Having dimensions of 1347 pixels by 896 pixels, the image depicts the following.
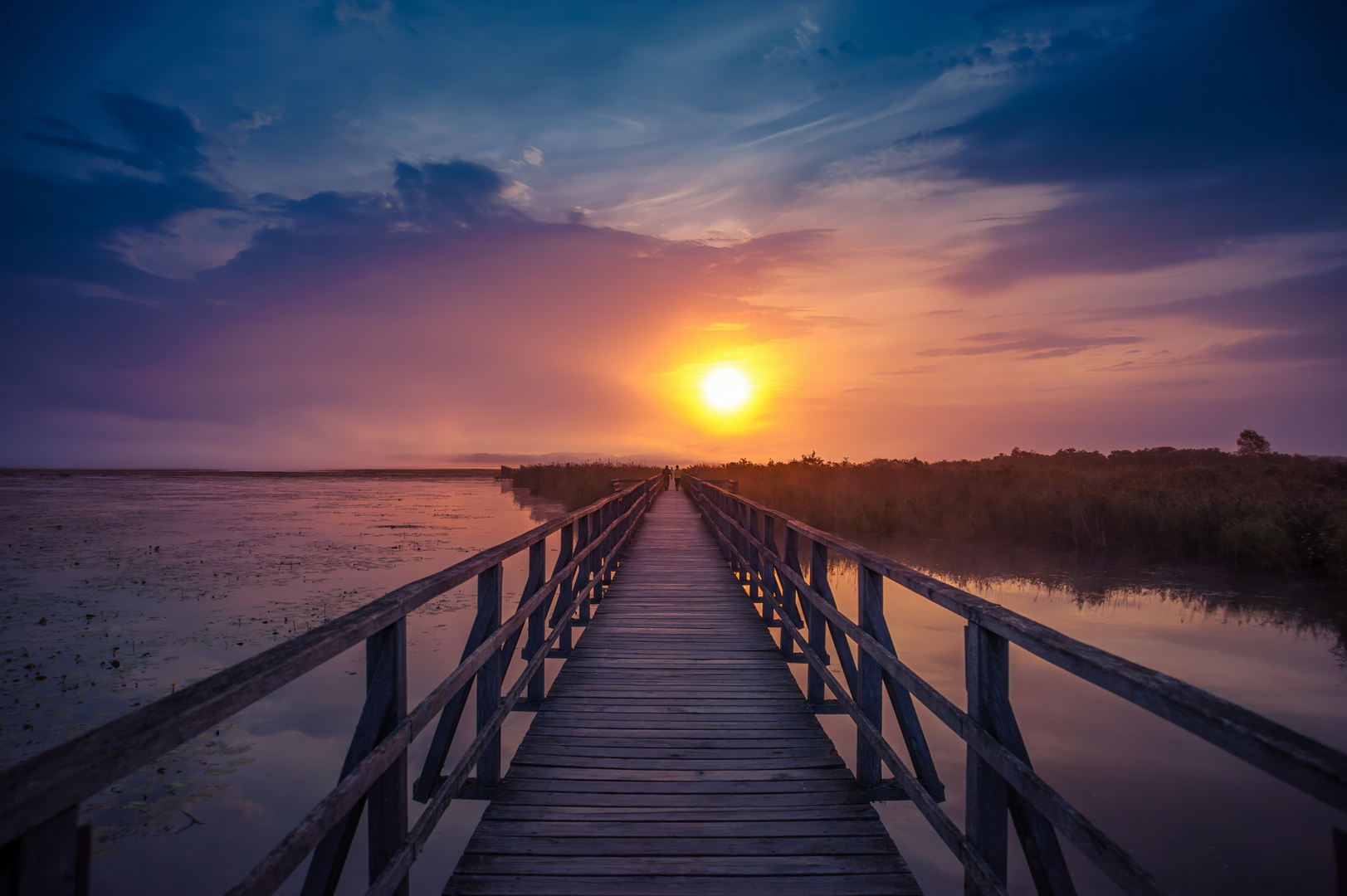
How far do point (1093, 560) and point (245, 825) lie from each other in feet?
55.5

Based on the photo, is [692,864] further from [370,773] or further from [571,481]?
[571,481]

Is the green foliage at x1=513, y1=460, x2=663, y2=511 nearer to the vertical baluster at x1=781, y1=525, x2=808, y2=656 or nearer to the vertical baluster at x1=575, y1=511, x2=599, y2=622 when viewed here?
the vertical baluster at x1=575, y1=511, x2=599, y2=622

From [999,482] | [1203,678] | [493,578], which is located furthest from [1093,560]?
[493,578]

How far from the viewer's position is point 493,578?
11.1 feet

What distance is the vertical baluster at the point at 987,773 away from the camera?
2.23 meters

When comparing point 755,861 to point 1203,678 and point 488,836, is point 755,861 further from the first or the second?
point 1203,678

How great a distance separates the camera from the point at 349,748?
1848 mm

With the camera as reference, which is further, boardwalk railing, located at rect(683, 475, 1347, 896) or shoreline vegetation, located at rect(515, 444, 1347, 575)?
shoreline vegetation, located at rect(515, 444, 1347, 575)

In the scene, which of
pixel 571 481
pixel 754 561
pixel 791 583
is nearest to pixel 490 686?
pixel 791 583

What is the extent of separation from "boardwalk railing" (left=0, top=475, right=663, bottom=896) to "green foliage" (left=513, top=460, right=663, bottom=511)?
2271 cm

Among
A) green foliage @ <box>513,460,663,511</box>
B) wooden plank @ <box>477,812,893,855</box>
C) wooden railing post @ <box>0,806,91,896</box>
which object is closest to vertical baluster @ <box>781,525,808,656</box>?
wooden plank @ <box>477,812,893,855</box>

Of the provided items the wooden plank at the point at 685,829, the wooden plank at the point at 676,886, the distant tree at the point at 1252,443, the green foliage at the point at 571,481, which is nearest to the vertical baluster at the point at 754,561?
the wooden plank at the point at 685,829

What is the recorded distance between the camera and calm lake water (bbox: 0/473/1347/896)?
4.92m

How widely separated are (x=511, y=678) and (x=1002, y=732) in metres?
7.90
